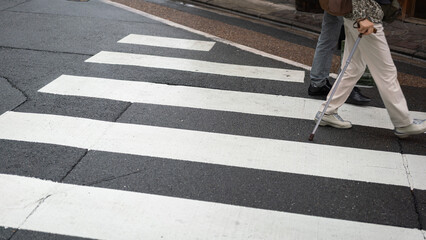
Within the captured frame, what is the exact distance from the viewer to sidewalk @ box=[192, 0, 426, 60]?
7.89 meters

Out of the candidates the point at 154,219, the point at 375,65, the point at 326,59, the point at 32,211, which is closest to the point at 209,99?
the point at 326,59

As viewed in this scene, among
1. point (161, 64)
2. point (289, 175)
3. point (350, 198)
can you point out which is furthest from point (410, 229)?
point (161, 64)

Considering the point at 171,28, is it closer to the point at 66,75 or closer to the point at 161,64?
the point at 161,64

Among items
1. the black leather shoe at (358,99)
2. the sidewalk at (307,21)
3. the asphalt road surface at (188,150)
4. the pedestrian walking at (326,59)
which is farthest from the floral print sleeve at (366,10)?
the sidewalk at (307,21)

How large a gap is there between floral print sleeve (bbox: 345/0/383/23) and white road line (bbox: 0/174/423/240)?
179 cm

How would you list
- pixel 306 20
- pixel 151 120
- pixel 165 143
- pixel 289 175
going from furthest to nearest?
pixel 306 20, pixel 151 120, pixel 165 143, pixel 289 175

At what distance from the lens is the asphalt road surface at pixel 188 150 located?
3611mm

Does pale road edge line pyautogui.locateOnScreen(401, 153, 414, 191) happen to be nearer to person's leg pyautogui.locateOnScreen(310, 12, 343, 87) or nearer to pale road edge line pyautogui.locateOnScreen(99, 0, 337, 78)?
person's leg pyautogui.locateOnScreen(310, 12, 343, 87)

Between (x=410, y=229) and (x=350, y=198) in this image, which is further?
(x=350, y=198)

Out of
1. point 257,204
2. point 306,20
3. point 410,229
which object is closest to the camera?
point 410,229

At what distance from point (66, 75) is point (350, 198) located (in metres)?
3.81

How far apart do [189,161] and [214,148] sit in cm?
34

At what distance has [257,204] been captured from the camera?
3.81 m

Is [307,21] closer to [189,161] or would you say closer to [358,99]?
[358,99]
